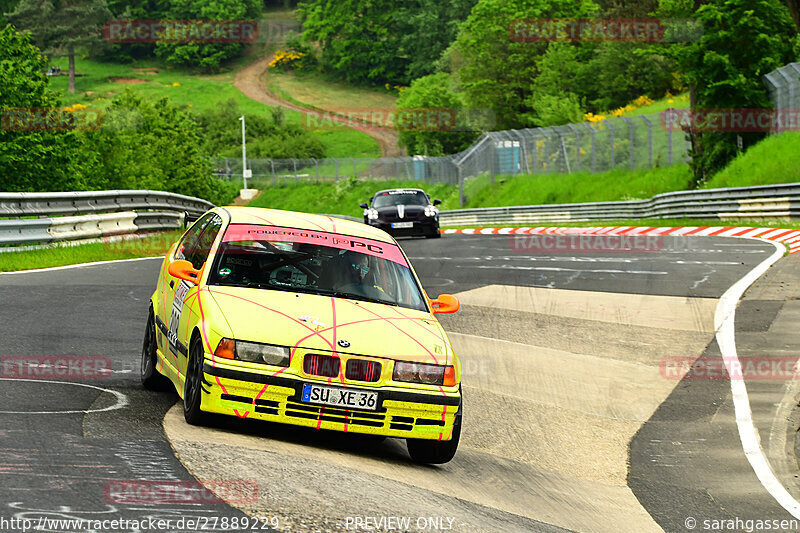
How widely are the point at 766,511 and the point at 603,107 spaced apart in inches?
3070

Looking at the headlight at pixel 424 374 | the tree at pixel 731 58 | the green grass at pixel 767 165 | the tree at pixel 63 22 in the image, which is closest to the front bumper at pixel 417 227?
the green grass at pixel 767 165

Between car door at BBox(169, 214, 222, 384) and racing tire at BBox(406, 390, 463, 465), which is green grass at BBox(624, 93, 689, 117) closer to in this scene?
car door at BBox(169, 214, 222, 384)

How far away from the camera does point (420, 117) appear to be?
108250 mm

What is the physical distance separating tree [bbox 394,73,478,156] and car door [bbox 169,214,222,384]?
9037 cm

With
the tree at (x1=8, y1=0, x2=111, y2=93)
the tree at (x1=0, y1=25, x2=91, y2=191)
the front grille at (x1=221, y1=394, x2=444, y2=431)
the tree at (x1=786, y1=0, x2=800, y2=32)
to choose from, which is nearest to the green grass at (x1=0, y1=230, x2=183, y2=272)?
the front grille at (x1=221, y1=394, x2=444, y2=431)

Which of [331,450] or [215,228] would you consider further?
[215,228]

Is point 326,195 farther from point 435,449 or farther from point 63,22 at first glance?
point 63,22

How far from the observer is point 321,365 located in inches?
260

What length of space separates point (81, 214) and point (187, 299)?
14643 mm

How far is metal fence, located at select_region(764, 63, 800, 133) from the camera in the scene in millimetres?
33062

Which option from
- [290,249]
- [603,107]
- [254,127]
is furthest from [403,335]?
[254,127]

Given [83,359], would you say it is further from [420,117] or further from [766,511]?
[420,117]

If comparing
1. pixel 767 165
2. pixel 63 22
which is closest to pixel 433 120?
pixel 767 165

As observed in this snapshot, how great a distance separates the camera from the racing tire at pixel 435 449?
23.1 feet
